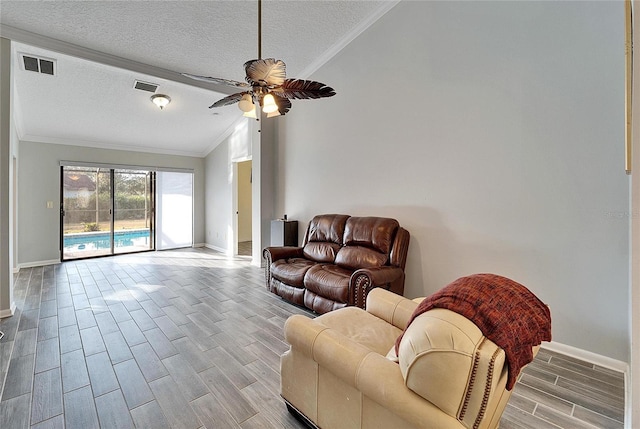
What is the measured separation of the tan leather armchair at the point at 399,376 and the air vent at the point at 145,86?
4629 millimetres

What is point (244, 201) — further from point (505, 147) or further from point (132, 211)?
point (505, 147)

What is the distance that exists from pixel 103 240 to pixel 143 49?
4.59m

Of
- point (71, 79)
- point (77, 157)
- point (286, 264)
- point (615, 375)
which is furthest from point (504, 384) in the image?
point (77, 157)

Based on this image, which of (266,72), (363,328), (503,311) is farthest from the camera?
(266,72)

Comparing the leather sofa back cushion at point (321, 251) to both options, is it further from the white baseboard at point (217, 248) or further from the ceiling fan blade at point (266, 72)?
the white baseboard at point (217, 248)

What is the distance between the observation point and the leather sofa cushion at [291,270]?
3445 mm

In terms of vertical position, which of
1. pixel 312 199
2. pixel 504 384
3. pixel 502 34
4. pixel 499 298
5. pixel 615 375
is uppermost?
pixel 502 34

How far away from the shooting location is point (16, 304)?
3.45m

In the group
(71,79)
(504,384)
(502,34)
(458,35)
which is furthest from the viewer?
(71,79)

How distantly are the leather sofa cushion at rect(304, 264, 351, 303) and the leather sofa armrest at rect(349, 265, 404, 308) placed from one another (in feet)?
0.25

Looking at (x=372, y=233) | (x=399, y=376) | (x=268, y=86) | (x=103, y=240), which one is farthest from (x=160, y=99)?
(x=399, y=376)

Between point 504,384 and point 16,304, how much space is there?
498 cm

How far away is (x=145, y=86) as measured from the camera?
4.54 m

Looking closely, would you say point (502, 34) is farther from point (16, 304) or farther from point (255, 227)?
point (16, 304)
